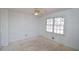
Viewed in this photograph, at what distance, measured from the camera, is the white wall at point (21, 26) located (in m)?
2.31

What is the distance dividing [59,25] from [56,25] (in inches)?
2.5

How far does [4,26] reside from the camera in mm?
2305

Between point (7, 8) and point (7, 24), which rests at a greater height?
point (7, 8)

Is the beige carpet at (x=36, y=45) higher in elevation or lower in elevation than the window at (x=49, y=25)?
lower

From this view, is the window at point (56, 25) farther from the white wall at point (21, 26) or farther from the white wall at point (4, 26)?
the white wall at point (4, 26)

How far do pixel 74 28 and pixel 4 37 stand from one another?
1.49 m

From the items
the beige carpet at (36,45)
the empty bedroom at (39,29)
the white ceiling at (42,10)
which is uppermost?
the white ceiling at (42,10)

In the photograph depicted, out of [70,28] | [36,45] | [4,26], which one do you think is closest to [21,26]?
[4,26]

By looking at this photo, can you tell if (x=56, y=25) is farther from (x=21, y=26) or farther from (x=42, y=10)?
(x=21, y=26)

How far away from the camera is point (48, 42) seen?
7.73ft

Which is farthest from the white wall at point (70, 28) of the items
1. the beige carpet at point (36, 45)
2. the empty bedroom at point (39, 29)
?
the beige carpet at point (36, 45)
